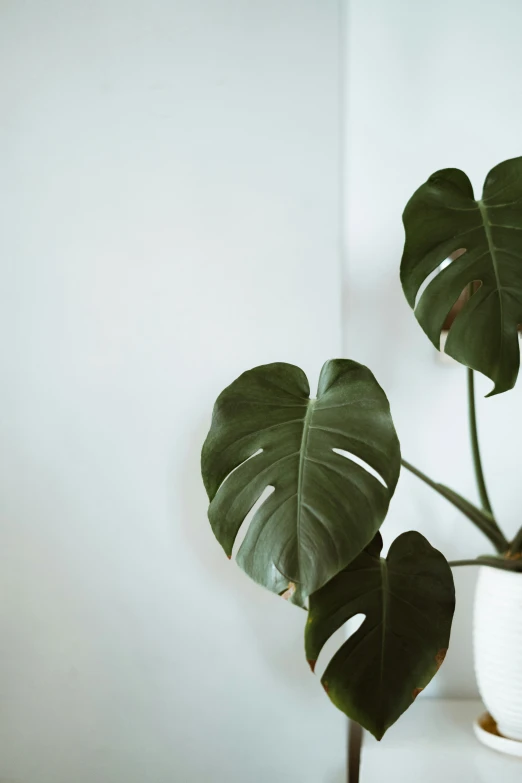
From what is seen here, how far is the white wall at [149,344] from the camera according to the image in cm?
128

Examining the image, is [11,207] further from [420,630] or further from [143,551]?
[420,630]

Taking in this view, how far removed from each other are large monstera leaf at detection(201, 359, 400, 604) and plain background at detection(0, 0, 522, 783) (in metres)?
0.37

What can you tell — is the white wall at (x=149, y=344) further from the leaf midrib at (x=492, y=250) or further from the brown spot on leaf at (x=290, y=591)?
the brown spot on leaf at (x=290, y=591)

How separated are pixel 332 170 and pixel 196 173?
0.26m

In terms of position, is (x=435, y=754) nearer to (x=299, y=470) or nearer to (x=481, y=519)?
(x=481, y=519)

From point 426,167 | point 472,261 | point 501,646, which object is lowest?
point 501,646

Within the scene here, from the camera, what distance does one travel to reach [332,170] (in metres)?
1.32

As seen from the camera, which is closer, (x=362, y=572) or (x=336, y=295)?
(x=362, y=572)

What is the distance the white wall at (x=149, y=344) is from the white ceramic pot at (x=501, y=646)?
32cm

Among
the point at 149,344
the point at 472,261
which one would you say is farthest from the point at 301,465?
the point at 149,344

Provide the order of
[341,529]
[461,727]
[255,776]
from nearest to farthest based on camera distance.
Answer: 1. [341,529]
2. [461,727]
3. [255,776]

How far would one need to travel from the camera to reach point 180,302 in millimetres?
1318

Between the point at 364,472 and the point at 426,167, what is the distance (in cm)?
75

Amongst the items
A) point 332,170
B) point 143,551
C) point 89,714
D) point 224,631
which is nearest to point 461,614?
point 224,631
